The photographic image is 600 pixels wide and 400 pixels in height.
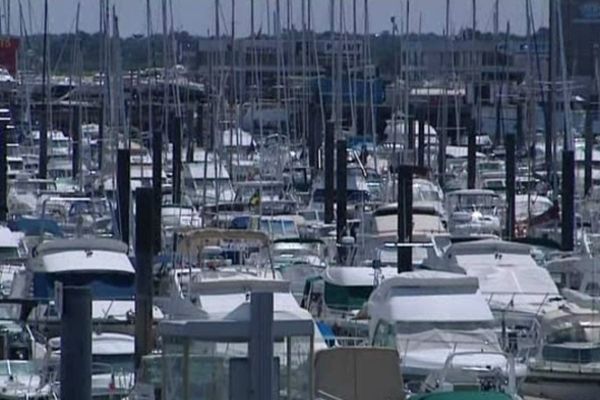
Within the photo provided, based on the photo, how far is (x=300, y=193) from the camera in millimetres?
46062

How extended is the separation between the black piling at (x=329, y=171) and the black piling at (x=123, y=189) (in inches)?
246

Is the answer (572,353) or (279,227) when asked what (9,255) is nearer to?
(279,227)

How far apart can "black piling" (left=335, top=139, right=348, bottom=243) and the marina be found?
0.06m

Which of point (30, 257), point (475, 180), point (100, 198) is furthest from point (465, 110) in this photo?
point (30, 257)

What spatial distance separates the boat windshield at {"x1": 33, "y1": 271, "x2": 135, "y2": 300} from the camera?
2756 centimetres

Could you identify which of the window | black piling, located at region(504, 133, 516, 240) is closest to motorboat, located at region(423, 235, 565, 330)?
the window

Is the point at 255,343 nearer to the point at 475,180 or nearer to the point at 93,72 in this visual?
the point at 475,180

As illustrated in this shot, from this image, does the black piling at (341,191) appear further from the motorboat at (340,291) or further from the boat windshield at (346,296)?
the boat windshield at (346,296)

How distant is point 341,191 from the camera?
3778cm

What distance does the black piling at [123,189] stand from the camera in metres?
34.1

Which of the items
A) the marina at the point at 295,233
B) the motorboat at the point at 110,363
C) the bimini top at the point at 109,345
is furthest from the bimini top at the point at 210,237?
the bimini top at the point at 109,345

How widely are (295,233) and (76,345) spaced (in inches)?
832

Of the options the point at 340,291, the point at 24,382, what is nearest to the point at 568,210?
the point at 340,291

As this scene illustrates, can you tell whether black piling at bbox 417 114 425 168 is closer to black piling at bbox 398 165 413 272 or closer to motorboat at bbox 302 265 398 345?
black piling at bbox 398 165 413 272
